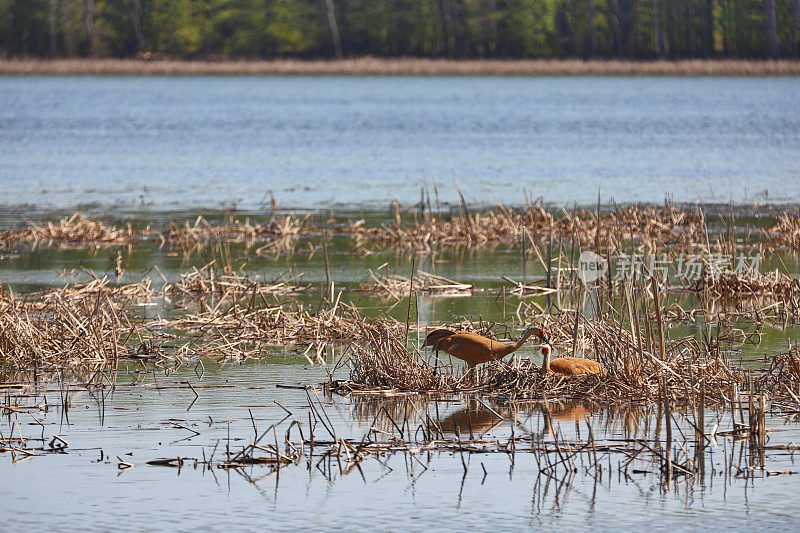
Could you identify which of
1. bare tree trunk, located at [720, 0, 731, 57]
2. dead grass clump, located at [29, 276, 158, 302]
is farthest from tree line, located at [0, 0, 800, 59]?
dead grass clump, located at [29, 276, 158, 302]

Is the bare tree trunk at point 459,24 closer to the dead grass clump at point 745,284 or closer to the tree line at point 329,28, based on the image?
the tree line at point 329,28

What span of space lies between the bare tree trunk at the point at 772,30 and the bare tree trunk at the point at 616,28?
861cm

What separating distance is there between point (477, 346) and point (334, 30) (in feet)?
243

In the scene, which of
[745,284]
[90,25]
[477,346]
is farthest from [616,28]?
[477,346]

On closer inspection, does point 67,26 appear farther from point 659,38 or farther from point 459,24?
point 659,38

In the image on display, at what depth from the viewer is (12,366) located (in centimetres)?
1018

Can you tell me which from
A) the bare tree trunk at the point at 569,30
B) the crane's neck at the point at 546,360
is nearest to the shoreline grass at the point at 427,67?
the bare tree trunk at the point at 569,30

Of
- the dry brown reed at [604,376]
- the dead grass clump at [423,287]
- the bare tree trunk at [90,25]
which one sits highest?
the bare tree trunk at [90,25]

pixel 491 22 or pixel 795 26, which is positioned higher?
pixel 491 22

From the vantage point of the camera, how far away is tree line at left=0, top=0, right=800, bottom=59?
3223 inches

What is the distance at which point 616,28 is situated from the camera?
80.6 metres

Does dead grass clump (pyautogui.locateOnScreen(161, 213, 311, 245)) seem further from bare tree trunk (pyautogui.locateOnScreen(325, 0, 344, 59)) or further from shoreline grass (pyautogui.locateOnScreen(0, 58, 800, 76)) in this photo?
bare tree trunk (pyautogui.locateOnScreen(325, 0, 344, 59))

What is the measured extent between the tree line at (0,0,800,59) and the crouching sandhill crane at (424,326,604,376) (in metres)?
71.9

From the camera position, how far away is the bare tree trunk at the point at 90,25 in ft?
272
